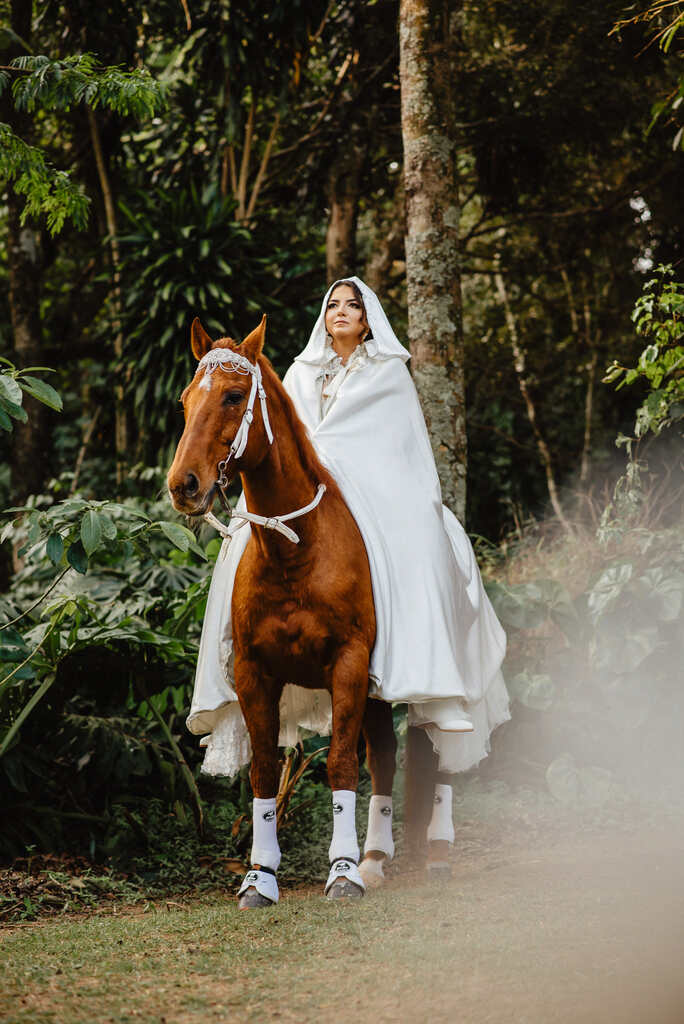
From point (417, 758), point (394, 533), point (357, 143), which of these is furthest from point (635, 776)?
point (357, 143)

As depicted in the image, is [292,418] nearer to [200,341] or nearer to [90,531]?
[200,341]

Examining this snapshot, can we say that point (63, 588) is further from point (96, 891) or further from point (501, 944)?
point (501, 944)

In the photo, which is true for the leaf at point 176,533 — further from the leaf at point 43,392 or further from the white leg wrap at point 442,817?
the white leg wrap at point 442,817

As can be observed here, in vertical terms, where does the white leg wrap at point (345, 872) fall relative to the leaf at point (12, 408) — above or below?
below

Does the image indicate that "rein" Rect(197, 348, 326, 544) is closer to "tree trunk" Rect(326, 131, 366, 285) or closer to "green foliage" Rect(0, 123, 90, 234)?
"green foliage" Rect(0, 123, 90, 234)

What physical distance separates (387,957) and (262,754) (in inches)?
46.2

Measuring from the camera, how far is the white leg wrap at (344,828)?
3514 mm

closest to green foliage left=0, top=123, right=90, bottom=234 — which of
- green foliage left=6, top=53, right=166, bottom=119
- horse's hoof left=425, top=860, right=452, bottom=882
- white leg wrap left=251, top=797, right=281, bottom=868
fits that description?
green foliage left=6, top=53, right=166, bottom=119

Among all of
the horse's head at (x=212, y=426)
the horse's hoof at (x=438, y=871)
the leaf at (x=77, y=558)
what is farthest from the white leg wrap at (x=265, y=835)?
the horse's head at (x=212, y=426)

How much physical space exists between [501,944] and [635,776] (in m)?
2.94

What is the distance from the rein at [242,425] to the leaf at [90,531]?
19.7 inches

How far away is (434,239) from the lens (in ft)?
18.9

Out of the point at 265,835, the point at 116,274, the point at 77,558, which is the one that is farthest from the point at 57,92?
the point at 116,274

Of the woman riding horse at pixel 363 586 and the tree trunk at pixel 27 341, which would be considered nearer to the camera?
the woman riding horse at pixel 363 586
